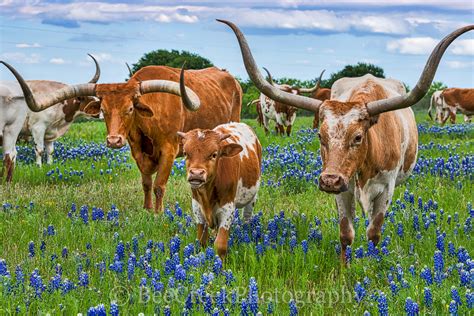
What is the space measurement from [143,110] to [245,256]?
122 inches

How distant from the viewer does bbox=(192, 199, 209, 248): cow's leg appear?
653cm

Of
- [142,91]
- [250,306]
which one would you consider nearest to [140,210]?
[142,91]

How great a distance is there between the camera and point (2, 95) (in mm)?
12617

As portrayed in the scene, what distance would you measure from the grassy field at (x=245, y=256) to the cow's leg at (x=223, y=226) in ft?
0.53

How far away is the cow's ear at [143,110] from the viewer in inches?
325

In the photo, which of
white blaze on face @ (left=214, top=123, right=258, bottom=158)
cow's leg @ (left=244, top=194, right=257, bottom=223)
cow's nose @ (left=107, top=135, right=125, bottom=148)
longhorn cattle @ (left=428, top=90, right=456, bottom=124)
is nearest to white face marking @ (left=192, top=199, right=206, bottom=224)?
white blaze on face @ (left=214, top=123, right=258, bottom=158)

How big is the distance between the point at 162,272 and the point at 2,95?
847 centimetres

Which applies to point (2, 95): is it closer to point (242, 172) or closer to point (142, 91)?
point (142, 91)

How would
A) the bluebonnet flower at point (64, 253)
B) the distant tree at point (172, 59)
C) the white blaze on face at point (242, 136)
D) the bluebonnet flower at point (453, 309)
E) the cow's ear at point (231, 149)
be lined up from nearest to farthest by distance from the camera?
the bluebonnet flower at point (453, 309)
the cow's ear at point (231, 149)
the bluebonnet flower at point (64, 253)
the white blaze on face at point (242, 136)
the distant tree at point (172, 59)

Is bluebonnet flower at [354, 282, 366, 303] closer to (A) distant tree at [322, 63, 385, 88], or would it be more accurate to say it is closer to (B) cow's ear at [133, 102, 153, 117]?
(B) cow's ear at [133, 102, 153, 117]

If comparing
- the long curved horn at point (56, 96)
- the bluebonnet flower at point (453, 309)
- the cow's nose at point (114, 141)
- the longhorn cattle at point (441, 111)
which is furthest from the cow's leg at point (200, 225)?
the longhorn cattle at point (441, 111)

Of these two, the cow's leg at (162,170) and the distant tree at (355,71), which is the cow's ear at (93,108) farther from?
the distant tree at (355,71)

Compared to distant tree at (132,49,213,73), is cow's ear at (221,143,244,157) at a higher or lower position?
higher

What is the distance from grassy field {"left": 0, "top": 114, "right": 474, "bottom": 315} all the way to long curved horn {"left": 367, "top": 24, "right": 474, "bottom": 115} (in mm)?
1324
